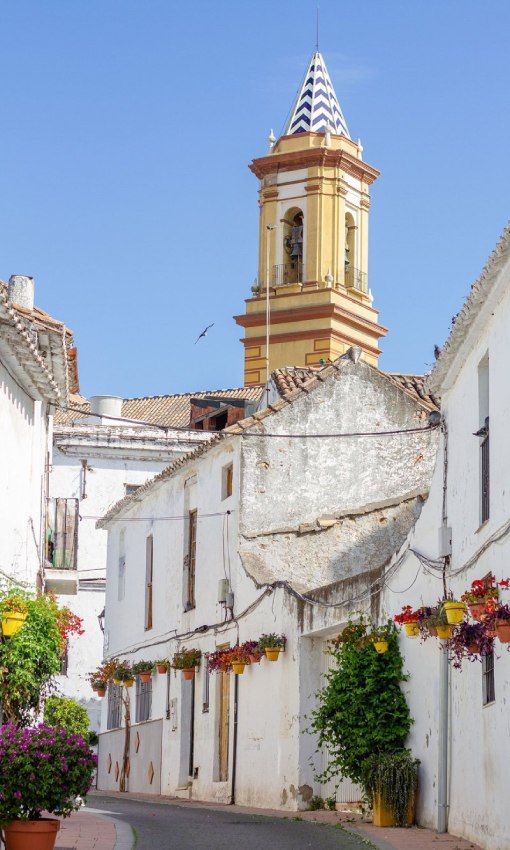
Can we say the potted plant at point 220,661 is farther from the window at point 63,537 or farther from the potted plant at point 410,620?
the potted plant at point 410,620

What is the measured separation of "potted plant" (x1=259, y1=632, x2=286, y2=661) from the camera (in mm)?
22781

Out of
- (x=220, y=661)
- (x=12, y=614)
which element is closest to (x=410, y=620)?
(x=12, y=614)

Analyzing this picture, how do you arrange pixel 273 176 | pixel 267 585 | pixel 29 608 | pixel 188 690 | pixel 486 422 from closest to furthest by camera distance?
pixel 486 422 < pixel 29 608 < pixel 267 585 < pixel 188 690 < pixel 273 176

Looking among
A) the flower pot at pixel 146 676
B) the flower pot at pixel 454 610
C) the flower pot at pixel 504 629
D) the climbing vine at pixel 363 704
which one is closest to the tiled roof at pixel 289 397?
the flower pot at pixel 146 676

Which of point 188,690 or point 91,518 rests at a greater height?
point 91,518

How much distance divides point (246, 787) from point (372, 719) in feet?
20.4

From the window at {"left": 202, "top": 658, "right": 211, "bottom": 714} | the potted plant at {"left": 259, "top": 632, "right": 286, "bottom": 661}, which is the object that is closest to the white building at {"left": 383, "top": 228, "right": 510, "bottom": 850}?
the potted plant at {"left": 259, "top": 632, "right": 286, "bottom": 661}

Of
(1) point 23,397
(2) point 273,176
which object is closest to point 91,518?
(2) point 273,176

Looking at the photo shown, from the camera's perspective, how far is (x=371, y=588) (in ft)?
66.0

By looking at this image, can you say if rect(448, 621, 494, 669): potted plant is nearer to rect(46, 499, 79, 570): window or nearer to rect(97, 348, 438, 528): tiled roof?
rect(97, 348, 438, 528): tiled roof

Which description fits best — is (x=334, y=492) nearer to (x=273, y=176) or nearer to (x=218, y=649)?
(x=218, y=649)

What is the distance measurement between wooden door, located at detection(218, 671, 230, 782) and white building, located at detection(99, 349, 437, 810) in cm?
4

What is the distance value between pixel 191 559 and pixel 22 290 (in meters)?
7.90

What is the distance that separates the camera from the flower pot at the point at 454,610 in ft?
50.3
